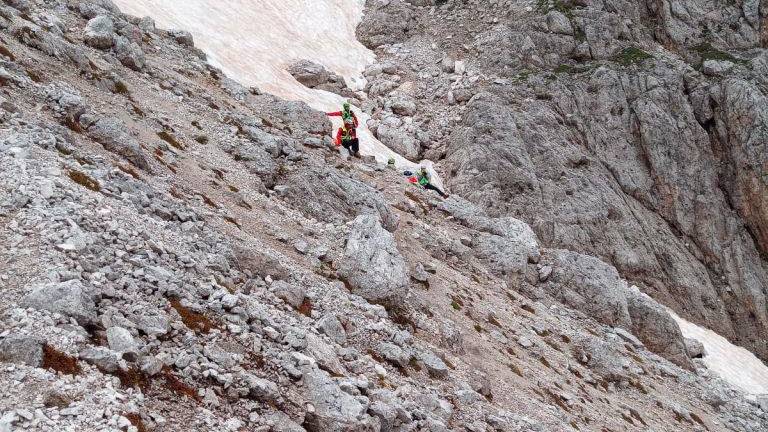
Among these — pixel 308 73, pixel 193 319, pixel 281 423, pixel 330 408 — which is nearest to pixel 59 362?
pixel 193 319

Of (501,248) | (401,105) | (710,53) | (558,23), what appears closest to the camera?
(501,248)

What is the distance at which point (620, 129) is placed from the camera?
5334 centimetres

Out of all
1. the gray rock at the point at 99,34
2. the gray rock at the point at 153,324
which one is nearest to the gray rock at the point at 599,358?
the gray rock at the point at 153,324

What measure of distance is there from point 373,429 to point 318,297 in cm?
551

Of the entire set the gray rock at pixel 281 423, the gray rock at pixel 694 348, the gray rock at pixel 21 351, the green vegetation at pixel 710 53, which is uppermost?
the green vegetation at pixel 710 53

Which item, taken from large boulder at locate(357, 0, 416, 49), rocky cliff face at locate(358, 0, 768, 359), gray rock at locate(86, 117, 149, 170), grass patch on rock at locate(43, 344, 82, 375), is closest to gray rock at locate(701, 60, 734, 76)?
rocky cliff face at locate(358, 0, 768, 359)

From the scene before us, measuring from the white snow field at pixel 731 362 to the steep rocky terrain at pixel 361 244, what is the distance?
2001mm

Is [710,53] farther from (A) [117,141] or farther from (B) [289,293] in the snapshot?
(A) [117,141]

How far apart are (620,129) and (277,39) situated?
103ft

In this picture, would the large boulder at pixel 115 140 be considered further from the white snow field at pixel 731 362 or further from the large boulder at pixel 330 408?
the white snow field at pixel 731 362

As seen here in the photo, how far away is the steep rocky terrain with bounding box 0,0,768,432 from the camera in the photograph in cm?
1127

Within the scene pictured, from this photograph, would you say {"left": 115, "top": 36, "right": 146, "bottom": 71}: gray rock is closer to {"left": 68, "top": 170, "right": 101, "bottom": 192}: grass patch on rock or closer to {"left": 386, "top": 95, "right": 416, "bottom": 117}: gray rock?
{"left": 68, "top": 170, "right": 101, "bottom": 192}: grass patch on rock

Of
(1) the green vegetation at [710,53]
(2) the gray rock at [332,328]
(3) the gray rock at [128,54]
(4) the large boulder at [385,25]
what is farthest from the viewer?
(4) the large boulder at [385,25]

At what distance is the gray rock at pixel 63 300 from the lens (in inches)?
410
